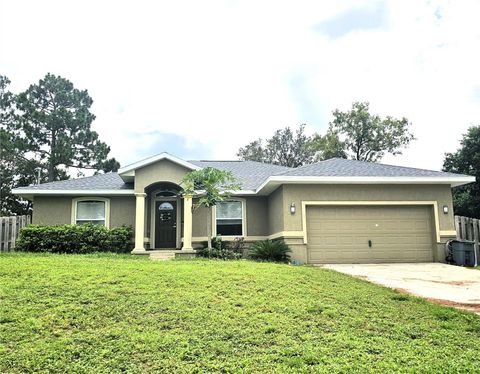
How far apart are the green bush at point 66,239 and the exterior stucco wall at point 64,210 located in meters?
1.31

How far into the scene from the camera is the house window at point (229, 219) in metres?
16.8

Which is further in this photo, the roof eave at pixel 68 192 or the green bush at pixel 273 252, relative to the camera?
the roof eave at pixel 68 192

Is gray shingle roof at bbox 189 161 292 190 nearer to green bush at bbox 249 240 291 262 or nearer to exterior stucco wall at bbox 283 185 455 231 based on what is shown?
exterior stucco wall at bbox 283 185 455 231

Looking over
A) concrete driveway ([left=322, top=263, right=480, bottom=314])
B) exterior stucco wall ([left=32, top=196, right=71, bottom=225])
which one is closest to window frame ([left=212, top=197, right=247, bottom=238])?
concrete driveway ([left=322, top=263, right=480, bottom=314])

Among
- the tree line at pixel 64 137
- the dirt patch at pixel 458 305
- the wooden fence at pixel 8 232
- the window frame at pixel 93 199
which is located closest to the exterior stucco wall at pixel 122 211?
the window frame at pixel 93 199

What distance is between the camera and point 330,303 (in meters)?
6.50

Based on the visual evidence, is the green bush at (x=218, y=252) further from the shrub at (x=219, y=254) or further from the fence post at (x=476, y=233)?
the fence post at (x=476, y=233)

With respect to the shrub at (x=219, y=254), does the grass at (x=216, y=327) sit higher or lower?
lower

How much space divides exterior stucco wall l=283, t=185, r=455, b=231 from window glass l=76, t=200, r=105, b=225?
24.5 ft

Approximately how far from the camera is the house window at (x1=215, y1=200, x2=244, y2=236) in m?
16.8

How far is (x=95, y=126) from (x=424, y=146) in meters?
26.8

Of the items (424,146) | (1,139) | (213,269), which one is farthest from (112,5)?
(424,146)

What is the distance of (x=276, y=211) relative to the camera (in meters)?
15.5

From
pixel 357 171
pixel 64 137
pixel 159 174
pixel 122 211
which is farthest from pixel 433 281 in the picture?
pixel 64 137
